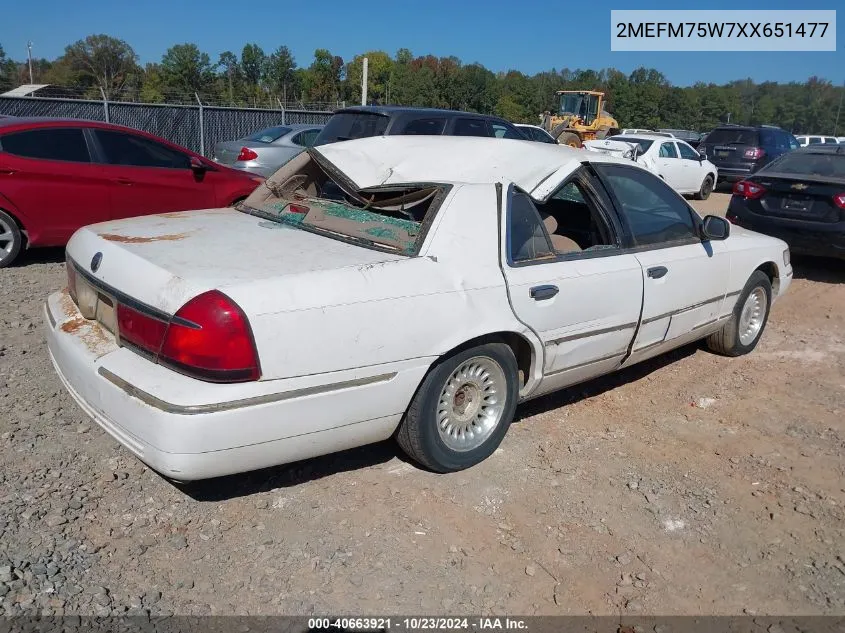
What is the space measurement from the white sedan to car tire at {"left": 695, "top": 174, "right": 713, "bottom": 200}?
517 inches

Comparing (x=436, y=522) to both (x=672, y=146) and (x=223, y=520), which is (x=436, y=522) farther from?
(x=672, y=146)

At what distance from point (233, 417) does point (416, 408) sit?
906mm

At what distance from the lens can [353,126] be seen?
9.90m

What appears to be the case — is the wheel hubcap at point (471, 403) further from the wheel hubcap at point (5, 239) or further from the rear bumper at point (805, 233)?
the rear bumper at point (805, 233)

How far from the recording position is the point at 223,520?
3305 millimetres

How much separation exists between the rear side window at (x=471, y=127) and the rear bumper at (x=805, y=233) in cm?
370

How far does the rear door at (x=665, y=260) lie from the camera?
448 centimetres

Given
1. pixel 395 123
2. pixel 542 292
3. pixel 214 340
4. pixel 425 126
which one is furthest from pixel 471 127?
pixel 214 340

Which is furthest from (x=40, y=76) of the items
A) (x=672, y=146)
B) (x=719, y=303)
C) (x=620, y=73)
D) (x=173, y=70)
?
(x=719, y=303)

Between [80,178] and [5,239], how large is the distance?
91 centimetres

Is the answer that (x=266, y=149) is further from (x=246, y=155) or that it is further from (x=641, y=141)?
(x=641, y=141)

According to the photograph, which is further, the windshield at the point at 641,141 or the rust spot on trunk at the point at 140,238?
the windshield at the point at 641,141

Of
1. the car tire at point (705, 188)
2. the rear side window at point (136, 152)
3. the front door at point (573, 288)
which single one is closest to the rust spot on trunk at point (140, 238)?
the front door at point (573, 288)

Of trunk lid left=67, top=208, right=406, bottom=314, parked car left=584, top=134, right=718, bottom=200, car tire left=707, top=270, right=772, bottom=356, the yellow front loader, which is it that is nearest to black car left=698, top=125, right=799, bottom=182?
parked car left=584, top=134, right=718, bottom=200
